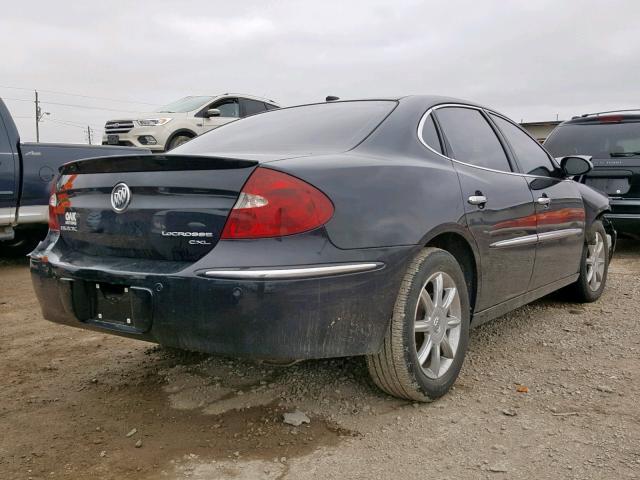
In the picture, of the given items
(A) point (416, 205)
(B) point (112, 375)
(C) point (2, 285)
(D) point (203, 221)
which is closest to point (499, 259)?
(A) point (416, 205)

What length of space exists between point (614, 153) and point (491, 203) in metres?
4.11

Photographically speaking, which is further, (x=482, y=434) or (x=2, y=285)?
(x=2, y=285)

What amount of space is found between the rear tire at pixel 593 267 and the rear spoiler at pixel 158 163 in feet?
10.5

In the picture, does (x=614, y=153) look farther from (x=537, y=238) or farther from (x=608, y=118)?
(x=537, y=238)

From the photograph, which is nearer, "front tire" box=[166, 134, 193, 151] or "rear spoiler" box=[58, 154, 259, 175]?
"rear spoiler" box=[58, 154, 259, 175]

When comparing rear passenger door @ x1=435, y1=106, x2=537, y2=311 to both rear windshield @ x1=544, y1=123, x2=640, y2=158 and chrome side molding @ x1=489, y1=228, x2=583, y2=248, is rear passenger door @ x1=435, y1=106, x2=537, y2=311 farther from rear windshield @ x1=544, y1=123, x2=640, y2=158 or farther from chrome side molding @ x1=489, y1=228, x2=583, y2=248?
rear windshield @ x1=544, y1=123, x2=640, y2=158

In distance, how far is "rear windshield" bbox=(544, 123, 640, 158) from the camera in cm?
644

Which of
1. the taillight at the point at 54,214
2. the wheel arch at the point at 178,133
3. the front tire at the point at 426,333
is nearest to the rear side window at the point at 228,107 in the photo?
the wheel arch at the point at 178,133

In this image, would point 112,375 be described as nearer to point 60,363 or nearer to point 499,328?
point 60,363

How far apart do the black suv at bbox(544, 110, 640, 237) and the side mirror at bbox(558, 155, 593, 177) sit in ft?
8.16

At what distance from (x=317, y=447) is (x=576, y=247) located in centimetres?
277

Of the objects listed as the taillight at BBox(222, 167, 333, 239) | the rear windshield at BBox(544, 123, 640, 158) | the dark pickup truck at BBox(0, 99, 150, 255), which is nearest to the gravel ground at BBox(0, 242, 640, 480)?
the taillight at BBox(222, 167, 333, 239)

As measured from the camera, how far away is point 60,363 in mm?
3340

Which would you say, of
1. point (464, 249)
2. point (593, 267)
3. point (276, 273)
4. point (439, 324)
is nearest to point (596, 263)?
point (593, 267)
